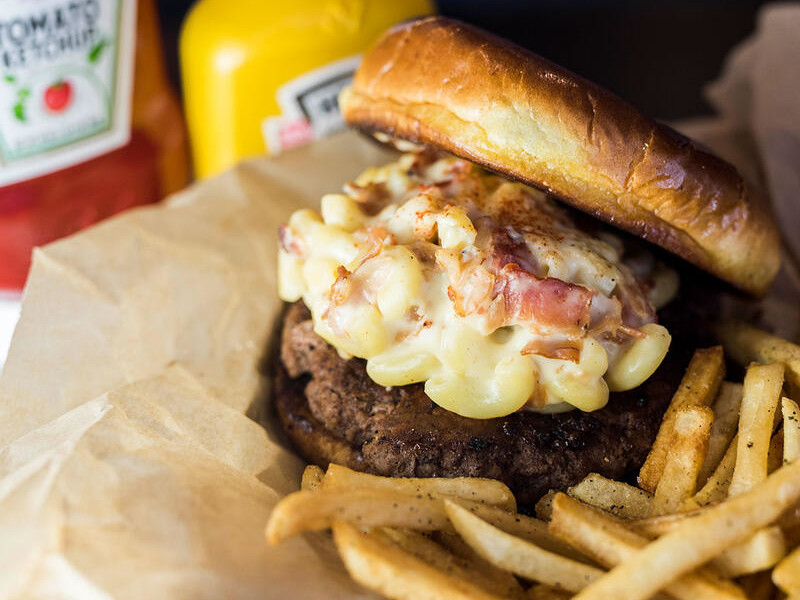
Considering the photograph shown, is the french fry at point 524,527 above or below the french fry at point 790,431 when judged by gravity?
below

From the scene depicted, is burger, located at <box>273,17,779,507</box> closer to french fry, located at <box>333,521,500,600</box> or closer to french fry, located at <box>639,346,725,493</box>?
french fry, located at <box>639,346,725,493</box>

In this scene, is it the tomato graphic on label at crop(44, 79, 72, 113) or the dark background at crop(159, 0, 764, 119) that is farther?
the dark background at crop(159, 0, 764, 119)

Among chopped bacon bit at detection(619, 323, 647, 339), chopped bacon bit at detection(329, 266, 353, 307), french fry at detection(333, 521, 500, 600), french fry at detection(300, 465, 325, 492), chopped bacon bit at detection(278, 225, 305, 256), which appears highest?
chopped bacon bit at detection(329, 266, 353, 307)

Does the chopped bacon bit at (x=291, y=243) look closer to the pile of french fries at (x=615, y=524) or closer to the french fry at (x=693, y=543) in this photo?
the pile of french fries at (x=615, y=524)

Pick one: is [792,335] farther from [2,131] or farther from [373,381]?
[2,131]

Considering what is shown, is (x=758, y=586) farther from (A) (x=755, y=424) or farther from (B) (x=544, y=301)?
(B) (x=544, y=301)

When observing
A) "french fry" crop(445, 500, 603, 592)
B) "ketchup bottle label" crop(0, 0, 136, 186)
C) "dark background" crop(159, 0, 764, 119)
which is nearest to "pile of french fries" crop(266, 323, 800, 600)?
"french fry" crop(445, 500, 603, 592)

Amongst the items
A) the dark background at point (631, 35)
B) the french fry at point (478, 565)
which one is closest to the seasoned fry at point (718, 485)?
the french fry at point (478, 565)

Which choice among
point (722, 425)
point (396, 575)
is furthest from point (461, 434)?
point (722, 425)
